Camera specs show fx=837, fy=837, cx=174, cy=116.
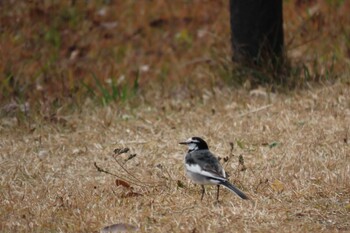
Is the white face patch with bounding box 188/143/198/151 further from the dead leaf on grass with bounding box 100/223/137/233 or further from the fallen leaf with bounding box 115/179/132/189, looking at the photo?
the dead leaf on grass with bounding box 100/223/137/233

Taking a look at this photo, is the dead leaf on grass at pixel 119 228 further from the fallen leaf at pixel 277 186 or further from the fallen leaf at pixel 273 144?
the fallen leaf at pixel 273 144

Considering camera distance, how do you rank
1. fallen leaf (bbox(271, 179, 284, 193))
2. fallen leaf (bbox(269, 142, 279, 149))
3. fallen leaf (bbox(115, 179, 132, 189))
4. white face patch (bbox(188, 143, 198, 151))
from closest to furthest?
fallen leaf (bbox(271, 179, 284, 193)) → white face patch (bbox(188, 143, 198, 151)) → fallen leaf (bbox(115, 179, 132, 189)) → fallen leaf (bbox(269, 142, 279, 149))

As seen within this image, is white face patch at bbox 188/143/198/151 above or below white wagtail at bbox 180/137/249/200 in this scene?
below

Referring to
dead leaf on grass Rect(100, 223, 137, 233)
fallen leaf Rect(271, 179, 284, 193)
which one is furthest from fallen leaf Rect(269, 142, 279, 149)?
dead leaf on grass Rect(100, 223, 137, 233)

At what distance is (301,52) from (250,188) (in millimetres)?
4496

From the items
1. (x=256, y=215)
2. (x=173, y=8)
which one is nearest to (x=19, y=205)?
(x=256, y=215)

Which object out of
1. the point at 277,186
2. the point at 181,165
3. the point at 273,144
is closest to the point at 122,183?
the point at 181,165

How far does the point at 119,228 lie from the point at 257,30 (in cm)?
420

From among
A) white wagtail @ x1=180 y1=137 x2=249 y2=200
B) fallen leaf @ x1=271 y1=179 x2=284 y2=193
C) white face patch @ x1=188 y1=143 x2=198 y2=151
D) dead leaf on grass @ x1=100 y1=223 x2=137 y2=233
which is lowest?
fallen leaf @ x1=271 y1=179 x2=284 y2=193

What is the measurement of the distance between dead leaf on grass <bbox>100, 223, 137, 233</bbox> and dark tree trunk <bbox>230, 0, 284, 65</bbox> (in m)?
3.98

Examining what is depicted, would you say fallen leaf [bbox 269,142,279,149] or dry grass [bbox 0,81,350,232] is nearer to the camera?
dry grass [bbox 0,81,350,232]

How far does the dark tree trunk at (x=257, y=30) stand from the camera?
8570mm

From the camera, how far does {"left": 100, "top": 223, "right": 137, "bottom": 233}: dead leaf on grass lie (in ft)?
16.0

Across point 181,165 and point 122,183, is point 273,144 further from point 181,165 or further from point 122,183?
point 122,183
